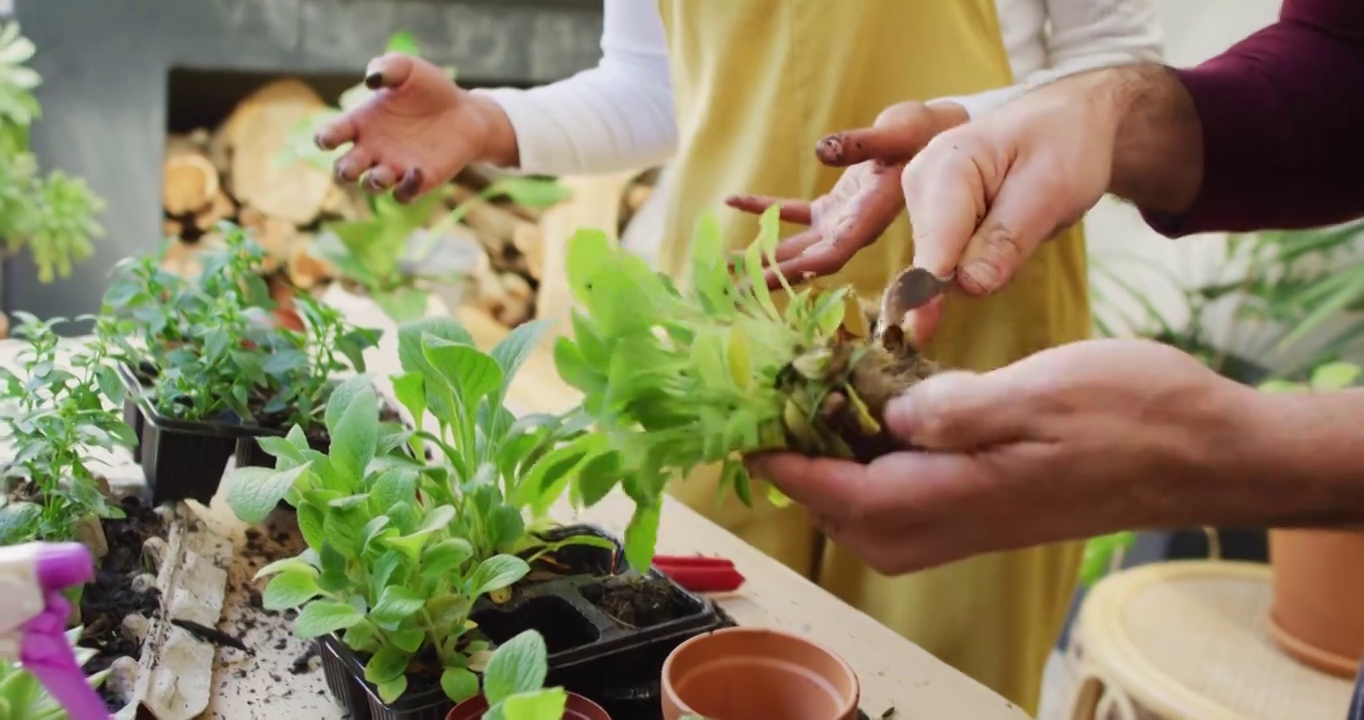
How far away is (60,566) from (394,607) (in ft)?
0.55

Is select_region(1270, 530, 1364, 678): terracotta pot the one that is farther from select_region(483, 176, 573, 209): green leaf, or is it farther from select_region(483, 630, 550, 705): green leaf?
select_region(483, 176, 573, 209): green leaf

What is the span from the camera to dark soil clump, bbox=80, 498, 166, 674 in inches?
28.5

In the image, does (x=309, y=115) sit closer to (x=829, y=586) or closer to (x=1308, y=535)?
(x=829, y=586)

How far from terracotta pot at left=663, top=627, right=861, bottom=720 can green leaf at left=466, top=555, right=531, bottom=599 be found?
101mm

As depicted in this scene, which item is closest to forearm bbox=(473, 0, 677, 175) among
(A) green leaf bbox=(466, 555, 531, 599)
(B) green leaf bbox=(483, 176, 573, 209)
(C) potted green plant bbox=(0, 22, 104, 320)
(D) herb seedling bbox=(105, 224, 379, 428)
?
(D) herb seedling bbox=(105, 224, 379, 428)

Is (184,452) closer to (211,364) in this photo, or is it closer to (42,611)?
(211,364)

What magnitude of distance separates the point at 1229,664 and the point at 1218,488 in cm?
82

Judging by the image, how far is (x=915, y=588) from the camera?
3.51ft

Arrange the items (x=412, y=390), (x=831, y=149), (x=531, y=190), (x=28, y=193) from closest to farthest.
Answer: (x=412, y=390)
(x=831, y=149)
(x=28, y=193)
(x=531, y=190)

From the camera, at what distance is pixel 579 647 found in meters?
0.69

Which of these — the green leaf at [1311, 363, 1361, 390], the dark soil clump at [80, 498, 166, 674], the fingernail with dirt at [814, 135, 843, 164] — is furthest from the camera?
the green leaf at [1311, 363, 1361, 390]

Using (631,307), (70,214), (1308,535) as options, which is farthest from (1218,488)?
(70,214)

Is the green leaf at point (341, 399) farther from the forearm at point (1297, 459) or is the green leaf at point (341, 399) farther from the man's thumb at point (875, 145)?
the forearm at point (1297, 459)

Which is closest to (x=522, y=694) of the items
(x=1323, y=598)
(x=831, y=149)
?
(x=831, y=149)
